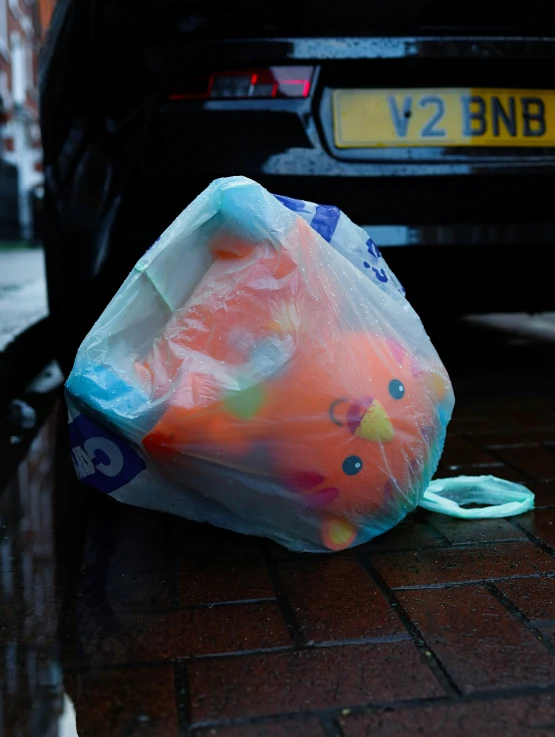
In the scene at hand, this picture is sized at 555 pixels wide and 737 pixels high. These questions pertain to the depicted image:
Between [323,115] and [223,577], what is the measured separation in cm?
120

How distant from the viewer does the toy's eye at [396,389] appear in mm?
1527

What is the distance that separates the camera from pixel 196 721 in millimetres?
1062

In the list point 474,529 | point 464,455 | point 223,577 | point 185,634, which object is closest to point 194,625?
point 185,634

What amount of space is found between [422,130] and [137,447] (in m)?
1.19

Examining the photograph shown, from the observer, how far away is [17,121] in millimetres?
29625

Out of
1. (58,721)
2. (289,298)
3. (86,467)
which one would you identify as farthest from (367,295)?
(58,721)

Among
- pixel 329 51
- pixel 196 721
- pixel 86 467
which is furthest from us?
pixel 329 51

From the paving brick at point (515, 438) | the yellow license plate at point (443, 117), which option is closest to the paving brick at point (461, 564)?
the paving brick at point (515, 438)

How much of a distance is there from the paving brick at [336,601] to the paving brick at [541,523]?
1.31 feet

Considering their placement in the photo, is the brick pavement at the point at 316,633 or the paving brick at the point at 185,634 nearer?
the brick pavement at the point at 316,633

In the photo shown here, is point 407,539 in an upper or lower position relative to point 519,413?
upper

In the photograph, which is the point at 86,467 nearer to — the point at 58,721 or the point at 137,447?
the point at 137,447

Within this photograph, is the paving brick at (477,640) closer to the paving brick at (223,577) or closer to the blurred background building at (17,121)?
the paving brick at (223,577)

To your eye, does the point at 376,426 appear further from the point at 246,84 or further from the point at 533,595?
the point at 246,84
